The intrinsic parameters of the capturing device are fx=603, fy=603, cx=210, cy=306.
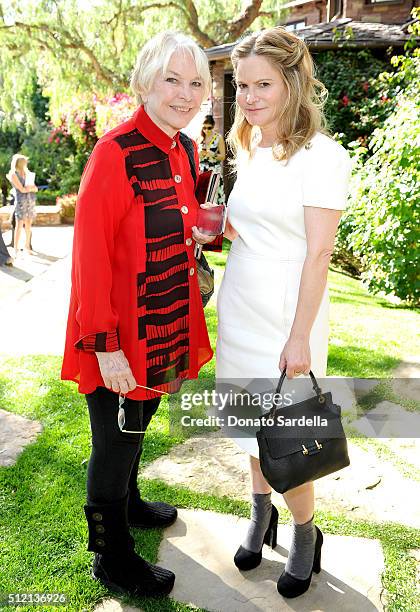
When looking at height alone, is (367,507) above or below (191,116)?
below

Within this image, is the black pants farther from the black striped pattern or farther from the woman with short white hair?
the black striped pattern

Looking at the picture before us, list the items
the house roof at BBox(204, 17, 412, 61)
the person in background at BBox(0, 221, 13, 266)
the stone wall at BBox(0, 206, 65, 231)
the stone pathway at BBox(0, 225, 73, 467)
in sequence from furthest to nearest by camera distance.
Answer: the stone wall at BBox(0, 206, 65, 231)
the house roof at BBox(204, 17, 412, 61)
the person in background at BBox(0, 221, 13, 266)
the stone pathway at BBox(0, 225, 73, 467)

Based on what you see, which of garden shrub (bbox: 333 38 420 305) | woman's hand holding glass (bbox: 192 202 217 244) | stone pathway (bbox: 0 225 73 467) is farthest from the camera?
garden shrub (bbox: 333 38 420 305)

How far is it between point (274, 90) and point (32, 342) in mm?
3691

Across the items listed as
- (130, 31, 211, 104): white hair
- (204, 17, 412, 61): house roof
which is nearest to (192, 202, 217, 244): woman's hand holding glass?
(130, 31, 211, 104): white hair

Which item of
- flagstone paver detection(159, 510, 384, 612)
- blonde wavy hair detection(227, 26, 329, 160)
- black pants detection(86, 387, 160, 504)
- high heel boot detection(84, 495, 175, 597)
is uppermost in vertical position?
blonde wavy hair detection(227, 26, 329, 160)

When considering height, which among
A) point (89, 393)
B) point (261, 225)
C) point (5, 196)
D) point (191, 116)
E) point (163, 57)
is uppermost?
point (163, 57)

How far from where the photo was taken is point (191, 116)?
2.08 metres

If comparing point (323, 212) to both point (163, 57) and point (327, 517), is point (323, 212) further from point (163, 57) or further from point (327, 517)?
point (327, 517)

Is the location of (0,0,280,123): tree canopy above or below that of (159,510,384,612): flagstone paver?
above

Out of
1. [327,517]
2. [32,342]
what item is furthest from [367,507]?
[32,342]

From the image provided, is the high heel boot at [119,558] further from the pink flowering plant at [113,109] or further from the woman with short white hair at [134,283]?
the pink flowering plant at [113,109]

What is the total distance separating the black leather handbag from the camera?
1955mm

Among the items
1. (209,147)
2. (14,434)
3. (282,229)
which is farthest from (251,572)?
(209,147)
